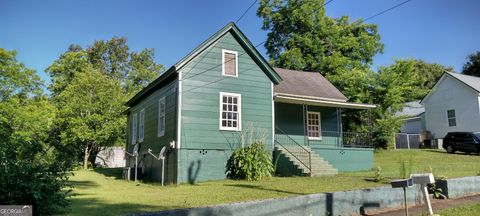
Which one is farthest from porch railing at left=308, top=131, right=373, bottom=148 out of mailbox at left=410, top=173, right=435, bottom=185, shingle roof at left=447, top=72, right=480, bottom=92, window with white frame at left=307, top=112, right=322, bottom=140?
shingle roof at left=447, top=72, right=480, bottom=92

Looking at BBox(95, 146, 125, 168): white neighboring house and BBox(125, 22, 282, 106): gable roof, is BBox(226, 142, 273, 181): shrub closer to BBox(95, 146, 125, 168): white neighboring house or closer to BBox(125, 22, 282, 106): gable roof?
BBox(125, 22, 282, 106): gable roof

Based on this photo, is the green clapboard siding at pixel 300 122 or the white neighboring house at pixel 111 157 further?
the white neighboring house at pixel 111 157

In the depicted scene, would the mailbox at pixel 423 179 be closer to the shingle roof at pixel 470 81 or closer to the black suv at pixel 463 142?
the black suv at pixel 463 142

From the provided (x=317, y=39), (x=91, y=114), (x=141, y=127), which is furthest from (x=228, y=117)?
(x=317, y=39)

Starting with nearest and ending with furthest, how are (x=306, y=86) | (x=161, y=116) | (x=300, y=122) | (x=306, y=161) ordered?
1. (x=306, y=161)
2. (x=161, y=116)
3. (x=300, y=122)
4. (x=306, y=86)

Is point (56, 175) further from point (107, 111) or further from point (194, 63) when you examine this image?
point (107, 111)

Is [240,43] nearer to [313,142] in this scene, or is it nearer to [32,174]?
[313,142]

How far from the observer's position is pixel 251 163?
13.9 meters

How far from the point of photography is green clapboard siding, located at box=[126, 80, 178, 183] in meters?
15.0

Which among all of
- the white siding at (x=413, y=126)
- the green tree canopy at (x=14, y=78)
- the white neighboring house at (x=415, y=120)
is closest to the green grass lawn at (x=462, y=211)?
the white neighboring house at (x=415, y=120)

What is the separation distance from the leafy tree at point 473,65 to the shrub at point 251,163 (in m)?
41.2

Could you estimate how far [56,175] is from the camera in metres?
7.57

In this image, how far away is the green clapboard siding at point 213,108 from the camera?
47.5 ft

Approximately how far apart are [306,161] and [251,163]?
10.1ft
